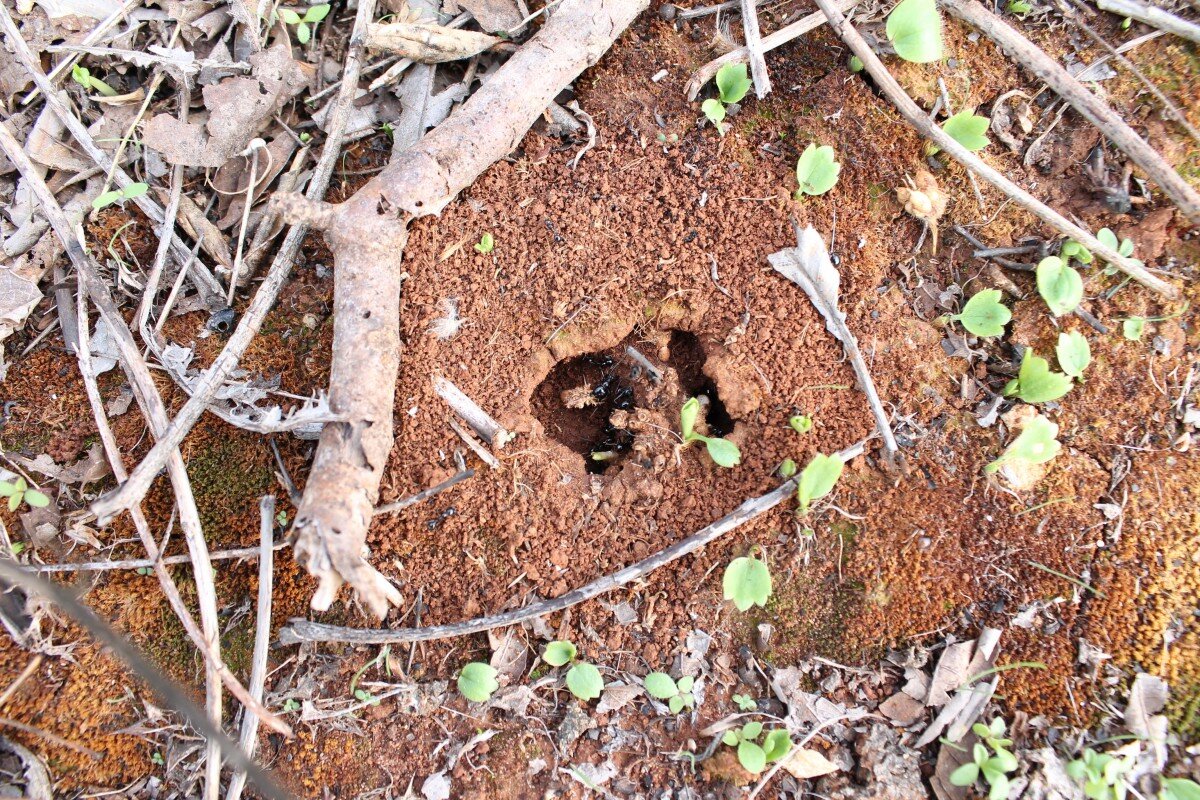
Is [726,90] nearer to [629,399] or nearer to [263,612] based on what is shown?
[629,399]

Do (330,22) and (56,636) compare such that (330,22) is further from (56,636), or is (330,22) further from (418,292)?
(56,636)

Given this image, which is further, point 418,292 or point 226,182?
point 226,182

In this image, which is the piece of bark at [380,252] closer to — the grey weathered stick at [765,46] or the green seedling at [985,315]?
the grey weathered stick at [765,46]

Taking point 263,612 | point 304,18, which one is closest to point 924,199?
point 304,18

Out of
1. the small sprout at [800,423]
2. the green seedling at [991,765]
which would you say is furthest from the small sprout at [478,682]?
the green seedling at [991,765]

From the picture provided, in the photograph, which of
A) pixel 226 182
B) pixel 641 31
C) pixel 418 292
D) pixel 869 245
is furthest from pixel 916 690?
pixel 226 182

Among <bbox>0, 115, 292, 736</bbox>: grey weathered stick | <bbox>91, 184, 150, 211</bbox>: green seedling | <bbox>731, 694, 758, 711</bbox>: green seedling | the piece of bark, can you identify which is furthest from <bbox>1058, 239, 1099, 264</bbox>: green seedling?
<bbox>91, 184, 150, 211</bbox>: green seedling
